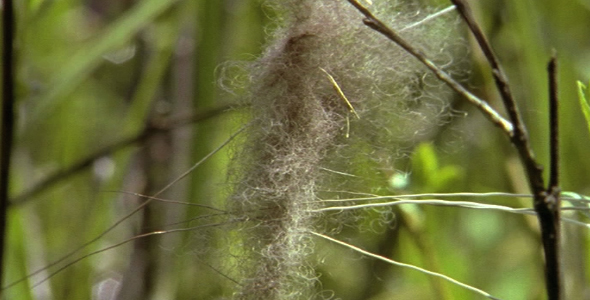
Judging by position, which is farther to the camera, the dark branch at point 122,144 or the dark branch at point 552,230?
the dark branch at point 122,144

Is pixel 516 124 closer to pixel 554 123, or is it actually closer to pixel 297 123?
pixel 554 123

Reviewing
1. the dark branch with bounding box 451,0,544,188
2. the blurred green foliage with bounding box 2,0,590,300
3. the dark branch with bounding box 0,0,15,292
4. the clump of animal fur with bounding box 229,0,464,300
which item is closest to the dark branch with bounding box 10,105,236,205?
the blurred green foliage with bounding box 2,0,590,300

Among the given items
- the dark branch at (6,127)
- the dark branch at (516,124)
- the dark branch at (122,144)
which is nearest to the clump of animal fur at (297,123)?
the dark branch at (516,124)

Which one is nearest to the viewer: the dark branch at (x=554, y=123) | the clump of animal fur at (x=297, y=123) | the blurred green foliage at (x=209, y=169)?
the dark branch at (x=554, y=123)

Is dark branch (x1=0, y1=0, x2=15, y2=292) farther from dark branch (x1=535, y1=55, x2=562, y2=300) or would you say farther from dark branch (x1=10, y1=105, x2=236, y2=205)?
dark branch (x1=535, y1=55, x2=562, y2=300)

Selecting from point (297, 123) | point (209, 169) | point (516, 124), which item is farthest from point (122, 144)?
point (516, 124)

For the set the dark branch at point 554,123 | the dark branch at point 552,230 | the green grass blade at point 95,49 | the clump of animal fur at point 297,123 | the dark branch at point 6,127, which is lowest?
the dark branch at point 552,230

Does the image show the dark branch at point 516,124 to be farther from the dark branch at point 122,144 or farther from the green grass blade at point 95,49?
the green grass blade at point 95,49
